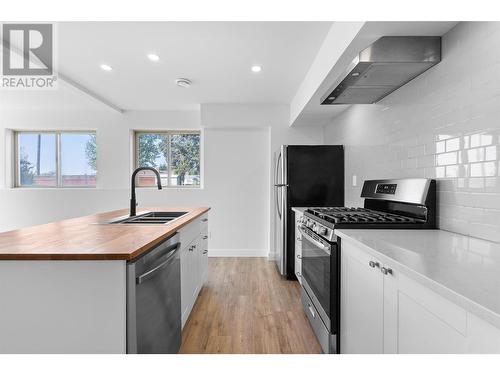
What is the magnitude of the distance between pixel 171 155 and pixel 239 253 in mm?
2091

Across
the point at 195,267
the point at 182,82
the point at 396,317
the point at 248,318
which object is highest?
the point at 182,82

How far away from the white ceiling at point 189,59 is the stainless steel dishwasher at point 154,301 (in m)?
1.73

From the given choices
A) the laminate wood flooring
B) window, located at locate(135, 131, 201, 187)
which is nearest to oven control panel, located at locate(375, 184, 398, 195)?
the laminate wood flooring

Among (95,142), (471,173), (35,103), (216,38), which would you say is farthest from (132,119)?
(471,173)

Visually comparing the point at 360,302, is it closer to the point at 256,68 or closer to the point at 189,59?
the point at 256,68

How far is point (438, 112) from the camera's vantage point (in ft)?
5.44

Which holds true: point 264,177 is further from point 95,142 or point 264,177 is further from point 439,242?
point 439,242

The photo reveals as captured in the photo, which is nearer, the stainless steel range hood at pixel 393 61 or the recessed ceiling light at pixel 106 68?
the stainless steel range hood at pixel 393 61

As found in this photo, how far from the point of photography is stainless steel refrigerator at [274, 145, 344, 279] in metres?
3.40

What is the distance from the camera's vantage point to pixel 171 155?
4785 millimetres

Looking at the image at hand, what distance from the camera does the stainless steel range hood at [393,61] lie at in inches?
64.1

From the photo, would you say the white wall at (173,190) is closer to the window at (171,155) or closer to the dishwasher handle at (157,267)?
the window at (171,155)

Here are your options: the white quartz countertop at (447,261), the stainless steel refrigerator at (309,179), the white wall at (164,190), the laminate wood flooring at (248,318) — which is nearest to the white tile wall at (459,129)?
the white quartz countertop at (447,261)

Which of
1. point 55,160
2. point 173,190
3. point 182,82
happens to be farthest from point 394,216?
point 55,160
